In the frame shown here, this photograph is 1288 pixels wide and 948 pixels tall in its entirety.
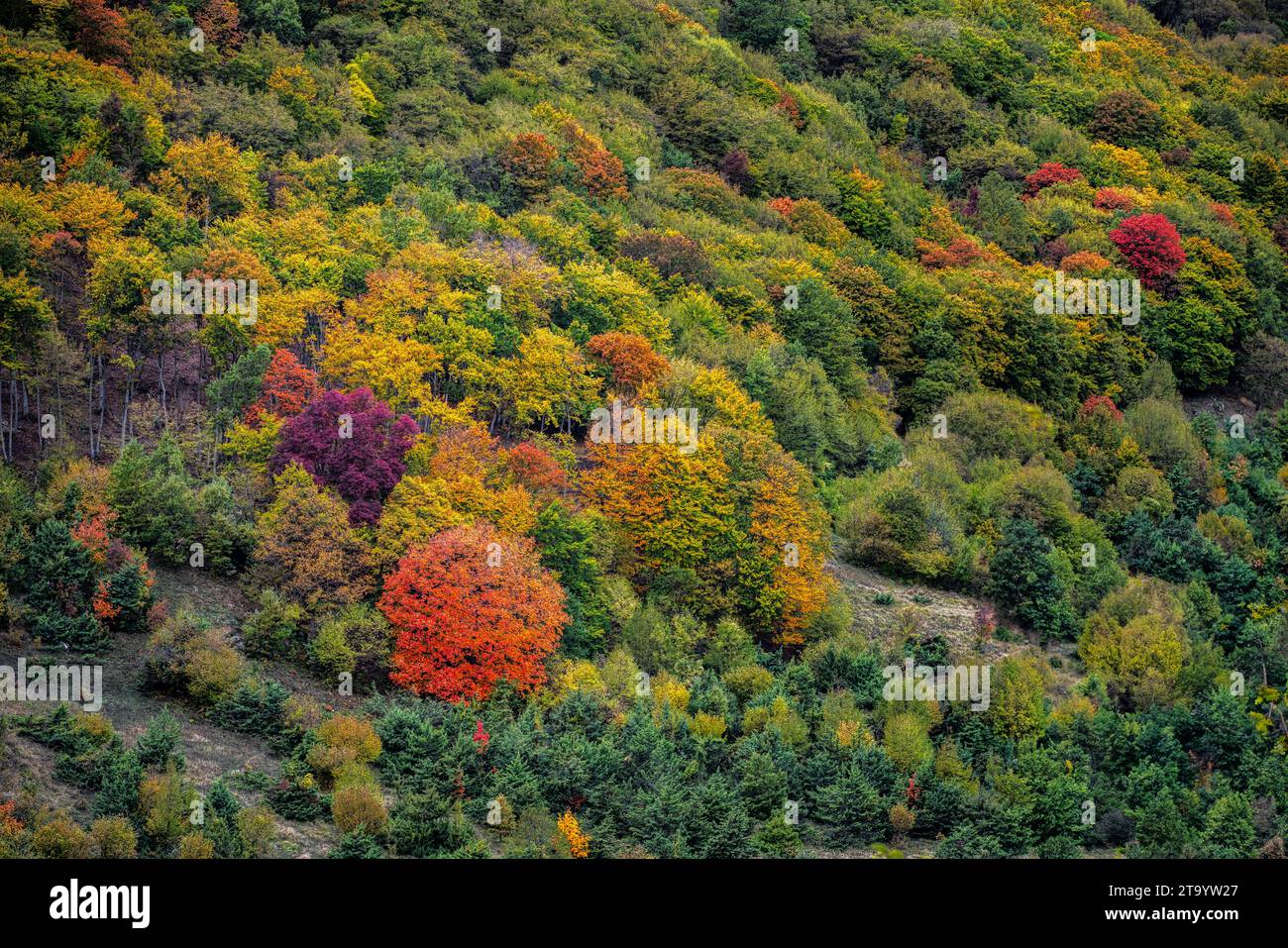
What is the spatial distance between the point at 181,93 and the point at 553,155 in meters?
20.5

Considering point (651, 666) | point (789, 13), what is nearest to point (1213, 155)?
point (789, 13)

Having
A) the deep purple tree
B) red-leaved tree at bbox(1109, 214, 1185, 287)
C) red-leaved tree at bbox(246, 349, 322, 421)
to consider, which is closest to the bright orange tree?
the deep purple tree

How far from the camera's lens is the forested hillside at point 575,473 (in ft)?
184

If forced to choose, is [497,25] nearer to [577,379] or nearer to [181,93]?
[181,93]

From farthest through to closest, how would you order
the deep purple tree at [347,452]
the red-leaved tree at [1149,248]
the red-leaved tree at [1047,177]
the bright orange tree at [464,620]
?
the red-leaved tree at [1047,177]
the red-leaved tree at [1149,248]
the deep purple tree at [347,452]
the bright orange tree at [464,620]

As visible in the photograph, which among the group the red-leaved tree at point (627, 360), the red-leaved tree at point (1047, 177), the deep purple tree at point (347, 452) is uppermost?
the red-leaved tree at point (1047, 177)

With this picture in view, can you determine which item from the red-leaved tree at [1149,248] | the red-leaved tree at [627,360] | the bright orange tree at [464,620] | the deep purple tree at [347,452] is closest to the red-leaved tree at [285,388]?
the deep purple tree at [347,452]

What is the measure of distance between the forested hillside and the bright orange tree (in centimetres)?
18

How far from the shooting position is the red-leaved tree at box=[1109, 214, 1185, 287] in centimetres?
11588

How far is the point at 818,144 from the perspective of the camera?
399ft

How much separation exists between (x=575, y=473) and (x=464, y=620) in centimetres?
1375

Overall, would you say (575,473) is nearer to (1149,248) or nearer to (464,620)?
(464,620)

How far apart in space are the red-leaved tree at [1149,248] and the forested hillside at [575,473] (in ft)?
1.10

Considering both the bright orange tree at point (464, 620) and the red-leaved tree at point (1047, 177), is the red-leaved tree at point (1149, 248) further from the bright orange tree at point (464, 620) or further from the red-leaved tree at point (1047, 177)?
the bright orange tree at point (464, 620)
